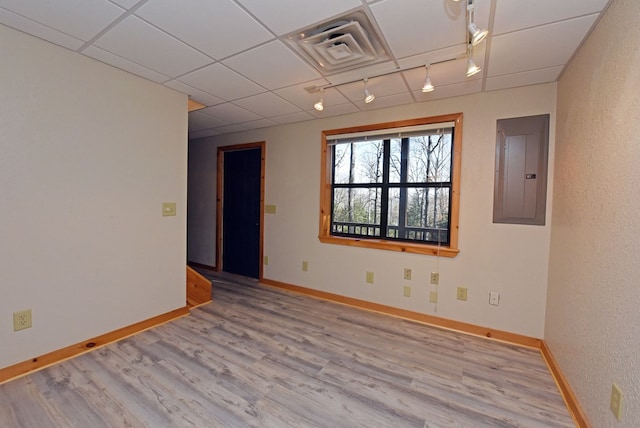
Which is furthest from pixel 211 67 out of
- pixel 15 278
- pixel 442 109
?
pixel 442 109

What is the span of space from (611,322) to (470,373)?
0.98 m

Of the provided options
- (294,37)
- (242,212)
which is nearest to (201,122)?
(242,212)

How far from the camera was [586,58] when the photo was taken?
1650 mm

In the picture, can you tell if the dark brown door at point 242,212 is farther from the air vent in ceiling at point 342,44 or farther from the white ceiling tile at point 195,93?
the air vent in ceiling at point 342,44

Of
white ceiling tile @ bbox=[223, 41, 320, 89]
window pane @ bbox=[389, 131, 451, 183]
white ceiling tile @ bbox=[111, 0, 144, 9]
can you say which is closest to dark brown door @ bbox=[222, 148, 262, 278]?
white ceiling tile @ bbox=[223, 41, 320, 89]

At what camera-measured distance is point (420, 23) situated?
1559 mm

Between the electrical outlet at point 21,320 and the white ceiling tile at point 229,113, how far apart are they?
2.41 metres

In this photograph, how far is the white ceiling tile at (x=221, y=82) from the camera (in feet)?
7.27

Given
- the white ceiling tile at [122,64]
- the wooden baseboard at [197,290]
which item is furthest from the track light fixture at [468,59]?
the wooden baseboard at [197,290]

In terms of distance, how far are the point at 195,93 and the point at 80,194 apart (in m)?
1.37

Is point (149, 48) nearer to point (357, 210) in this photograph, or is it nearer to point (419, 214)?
point (357, 210)

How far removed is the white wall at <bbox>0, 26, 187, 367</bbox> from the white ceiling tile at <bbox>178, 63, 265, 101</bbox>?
14.6 inches

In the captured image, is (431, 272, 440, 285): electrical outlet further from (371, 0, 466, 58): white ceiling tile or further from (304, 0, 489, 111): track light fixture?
(371, 0, 466, 58): white ceiling tile

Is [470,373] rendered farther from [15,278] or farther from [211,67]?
[15,278]
